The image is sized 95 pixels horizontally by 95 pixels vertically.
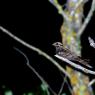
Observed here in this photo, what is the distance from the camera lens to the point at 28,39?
3416 mm

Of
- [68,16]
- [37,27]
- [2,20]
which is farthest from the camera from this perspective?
[37,27]

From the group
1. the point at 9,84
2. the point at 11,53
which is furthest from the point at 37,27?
the point at 9,84

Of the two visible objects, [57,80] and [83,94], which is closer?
[83,94]

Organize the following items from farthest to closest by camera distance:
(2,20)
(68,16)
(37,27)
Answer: (37,27) → (2,20) → (68,16)

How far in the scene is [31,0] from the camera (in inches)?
132

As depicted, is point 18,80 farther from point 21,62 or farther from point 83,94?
point 83,94

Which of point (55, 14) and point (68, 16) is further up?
point (55, 14)

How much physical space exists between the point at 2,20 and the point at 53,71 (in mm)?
777

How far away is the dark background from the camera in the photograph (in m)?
3.29

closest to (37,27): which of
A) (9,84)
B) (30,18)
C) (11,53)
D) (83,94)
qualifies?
(30,18)

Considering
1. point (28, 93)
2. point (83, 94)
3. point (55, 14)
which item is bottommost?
point (83, 94)

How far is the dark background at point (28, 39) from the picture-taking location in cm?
329

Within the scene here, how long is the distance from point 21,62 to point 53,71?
38cm

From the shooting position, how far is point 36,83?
3.42m
